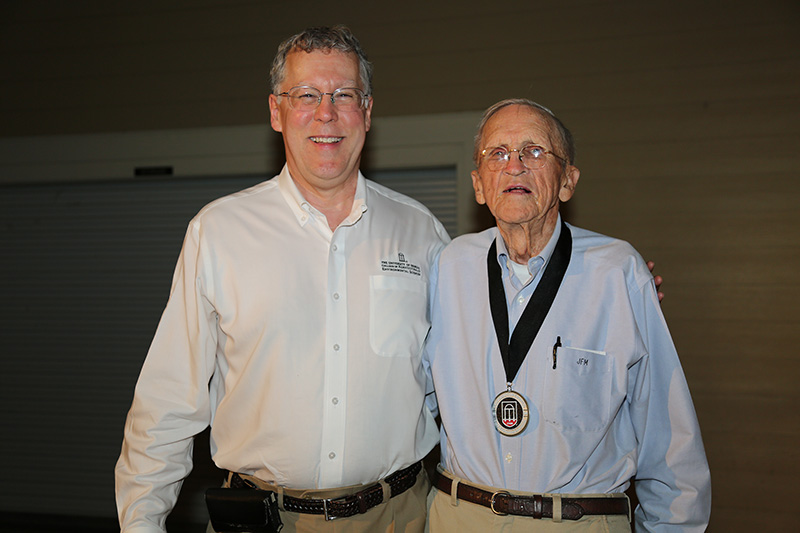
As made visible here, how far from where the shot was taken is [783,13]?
13.0 feet

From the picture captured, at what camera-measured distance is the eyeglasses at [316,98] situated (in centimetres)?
216

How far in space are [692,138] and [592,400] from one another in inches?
107

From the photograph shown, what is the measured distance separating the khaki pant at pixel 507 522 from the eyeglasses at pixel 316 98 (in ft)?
4.26

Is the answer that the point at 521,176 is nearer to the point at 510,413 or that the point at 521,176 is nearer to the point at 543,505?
the point at 510,413

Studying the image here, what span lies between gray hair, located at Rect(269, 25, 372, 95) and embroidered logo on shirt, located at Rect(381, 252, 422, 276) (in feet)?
1.95

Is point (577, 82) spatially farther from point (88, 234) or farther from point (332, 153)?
point (88, 234)

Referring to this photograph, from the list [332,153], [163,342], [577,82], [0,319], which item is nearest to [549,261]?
[332,153]

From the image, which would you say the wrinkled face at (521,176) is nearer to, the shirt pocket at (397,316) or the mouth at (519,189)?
the mouth at (519,189)

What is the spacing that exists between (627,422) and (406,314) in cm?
79

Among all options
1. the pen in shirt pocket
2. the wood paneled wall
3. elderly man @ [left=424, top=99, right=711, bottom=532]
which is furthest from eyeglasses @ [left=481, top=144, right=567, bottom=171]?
the wood paneled wall

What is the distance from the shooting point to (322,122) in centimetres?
214

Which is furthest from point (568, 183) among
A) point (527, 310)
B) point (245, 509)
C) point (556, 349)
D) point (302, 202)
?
Answer: point (245, 509)

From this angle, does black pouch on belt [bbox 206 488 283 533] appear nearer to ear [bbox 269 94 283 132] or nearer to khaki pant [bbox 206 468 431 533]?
khaki pant [bbox 206 468 431 533]

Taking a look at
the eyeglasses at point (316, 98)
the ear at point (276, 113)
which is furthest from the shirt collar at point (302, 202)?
the eyeglasses at point (316, 98)
